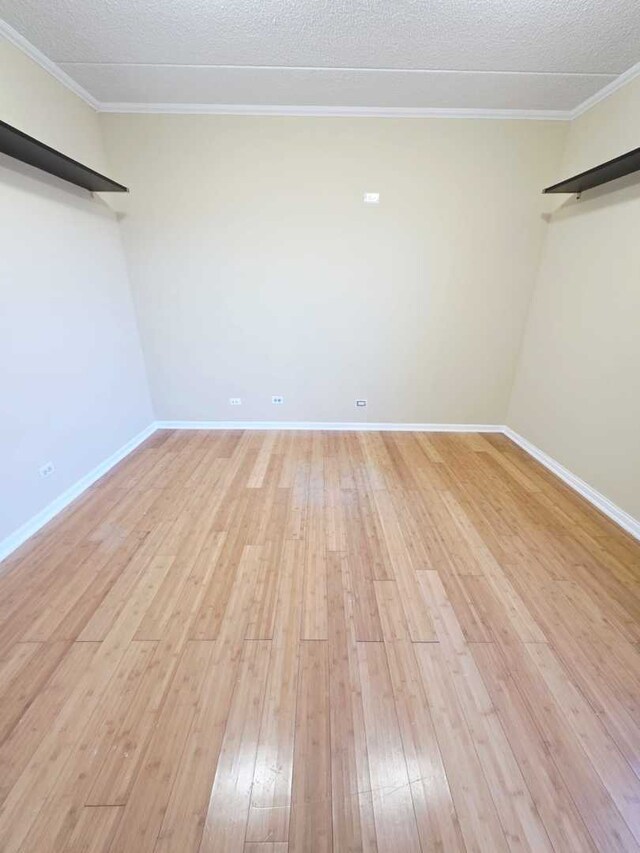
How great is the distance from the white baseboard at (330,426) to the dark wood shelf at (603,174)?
215 cm

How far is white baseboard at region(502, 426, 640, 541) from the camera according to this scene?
85.3 inches

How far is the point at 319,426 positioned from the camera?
367cm

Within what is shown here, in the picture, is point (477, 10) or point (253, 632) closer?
point (253, 632)

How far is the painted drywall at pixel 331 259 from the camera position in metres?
2.78

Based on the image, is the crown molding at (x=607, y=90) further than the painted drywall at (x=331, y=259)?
No

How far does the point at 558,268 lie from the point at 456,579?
9.23 ft

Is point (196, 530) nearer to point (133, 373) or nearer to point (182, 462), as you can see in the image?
point (182, 462)

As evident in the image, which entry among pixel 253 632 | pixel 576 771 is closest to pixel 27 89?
pixel 253 632

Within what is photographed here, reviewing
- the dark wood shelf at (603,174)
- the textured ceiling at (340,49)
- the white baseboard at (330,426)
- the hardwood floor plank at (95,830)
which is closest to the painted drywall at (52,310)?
the textured ceiling at (340,49)

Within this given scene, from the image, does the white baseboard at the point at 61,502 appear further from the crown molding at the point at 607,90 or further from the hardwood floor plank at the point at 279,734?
the crown molding at the point at 607,90

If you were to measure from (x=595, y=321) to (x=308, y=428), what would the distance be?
2.65 meters

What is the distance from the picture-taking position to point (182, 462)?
9.70 feet

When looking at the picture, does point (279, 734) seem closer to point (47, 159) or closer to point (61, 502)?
point (61, 502)

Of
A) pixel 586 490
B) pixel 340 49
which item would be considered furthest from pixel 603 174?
pixel 586 490
